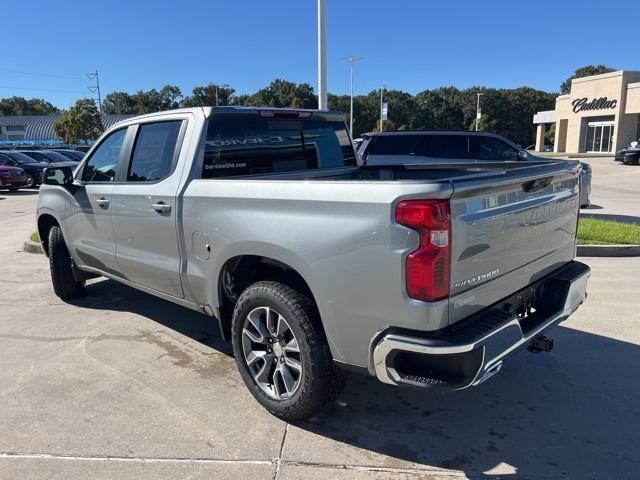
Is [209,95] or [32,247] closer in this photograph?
[32,247]

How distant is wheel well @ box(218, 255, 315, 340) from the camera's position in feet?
11.0

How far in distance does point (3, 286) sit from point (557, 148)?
63.3m

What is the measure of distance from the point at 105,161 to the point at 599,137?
2270 inches

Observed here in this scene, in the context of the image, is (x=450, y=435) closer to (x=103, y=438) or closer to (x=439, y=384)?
(x=439, y=384)

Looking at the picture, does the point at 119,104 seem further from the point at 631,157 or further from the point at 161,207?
the point at 161,207

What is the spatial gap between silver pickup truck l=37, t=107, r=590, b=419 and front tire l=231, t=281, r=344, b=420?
0.01 m

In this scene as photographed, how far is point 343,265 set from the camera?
9.02 ft

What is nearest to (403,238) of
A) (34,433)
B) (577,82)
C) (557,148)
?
(34,433)

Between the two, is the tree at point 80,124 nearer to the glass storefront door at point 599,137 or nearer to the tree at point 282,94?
the tree at point 282,94

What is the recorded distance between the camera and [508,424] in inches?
132

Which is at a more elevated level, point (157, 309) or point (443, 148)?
point (443, 148)

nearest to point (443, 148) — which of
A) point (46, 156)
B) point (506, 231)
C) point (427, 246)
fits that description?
point (506, 231)

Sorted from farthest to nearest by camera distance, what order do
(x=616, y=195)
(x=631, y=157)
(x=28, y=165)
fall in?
(x=631, y=157), (x=28, y=165), (x=616, y=195)

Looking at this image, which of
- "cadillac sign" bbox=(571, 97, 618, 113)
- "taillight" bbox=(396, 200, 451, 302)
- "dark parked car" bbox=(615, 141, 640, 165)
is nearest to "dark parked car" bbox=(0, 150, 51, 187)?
"taillight" bbox=(396, 200, 451, 302)
